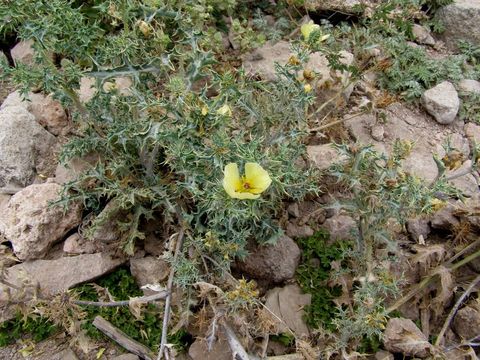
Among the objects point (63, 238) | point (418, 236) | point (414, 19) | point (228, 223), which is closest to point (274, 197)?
point (228, 223)

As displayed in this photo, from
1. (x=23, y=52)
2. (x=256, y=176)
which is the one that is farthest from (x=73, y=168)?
(x=256, y=176)

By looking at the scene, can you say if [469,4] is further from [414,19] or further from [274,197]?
[274,197]

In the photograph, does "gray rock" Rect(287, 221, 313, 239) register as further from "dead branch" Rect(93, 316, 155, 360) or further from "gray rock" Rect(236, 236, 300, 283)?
"dead branch" Rect(93, 316, 155, 360)

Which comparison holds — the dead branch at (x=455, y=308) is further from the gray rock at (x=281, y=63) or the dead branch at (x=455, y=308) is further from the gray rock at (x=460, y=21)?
the gray rock at (x=460, y=21)

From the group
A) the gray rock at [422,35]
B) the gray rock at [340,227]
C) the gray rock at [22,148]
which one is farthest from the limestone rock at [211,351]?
the gray rock at [422,35]

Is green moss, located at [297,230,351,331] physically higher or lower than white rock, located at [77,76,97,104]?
lower

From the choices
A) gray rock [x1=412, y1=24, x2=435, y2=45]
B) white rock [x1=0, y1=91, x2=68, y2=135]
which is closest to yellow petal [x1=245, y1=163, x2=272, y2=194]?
white rock [x1=0, y1=91, x2=68, y2=135]

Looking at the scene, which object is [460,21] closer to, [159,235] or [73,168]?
[159,235]
